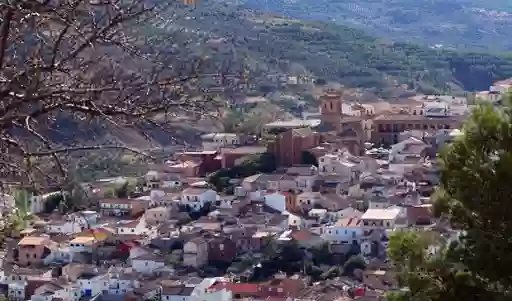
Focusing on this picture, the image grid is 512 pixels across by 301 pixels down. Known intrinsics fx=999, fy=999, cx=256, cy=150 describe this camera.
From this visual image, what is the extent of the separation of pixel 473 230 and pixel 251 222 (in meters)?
17.9

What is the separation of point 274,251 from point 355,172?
6.66m

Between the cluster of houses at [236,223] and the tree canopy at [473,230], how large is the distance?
10.9 m

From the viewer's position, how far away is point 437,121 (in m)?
32.1

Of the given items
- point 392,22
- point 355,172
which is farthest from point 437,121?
point 392,22

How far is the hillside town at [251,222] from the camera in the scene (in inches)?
754

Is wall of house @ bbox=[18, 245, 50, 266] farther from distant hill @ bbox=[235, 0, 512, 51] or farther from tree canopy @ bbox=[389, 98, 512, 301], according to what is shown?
distant hill @ bbox=[235, 0, 512, 51]

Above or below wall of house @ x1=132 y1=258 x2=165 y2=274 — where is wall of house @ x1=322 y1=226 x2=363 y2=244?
above

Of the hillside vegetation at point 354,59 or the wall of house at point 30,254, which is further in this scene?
the hillside vegetation at point 354,59

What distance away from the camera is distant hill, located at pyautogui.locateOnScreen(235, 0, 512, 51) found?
79688 millimetres

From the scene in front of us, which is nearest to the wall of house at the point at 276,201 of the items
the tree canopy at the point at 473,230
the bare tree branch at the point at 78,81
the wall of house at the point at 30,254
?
the wall of house at the point at 30,254

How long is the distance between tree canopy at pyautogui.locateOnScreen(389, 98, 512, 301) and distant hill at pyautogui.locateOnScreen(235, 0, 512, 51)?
68.6 m

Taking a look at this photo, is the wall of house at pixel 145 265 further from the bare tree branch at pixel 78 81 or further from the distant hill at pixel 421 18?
the distant hill at pixel 421 18

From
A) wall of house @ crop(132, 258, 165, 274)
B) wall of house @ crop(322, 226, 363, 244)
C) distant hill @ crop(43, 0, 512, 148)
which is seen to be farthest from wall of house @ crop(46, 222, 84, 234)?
distant hill @ crop(43, 0, 512, 148)

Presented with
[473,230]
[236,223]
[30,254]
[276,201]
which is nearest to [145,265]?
[30,254]
